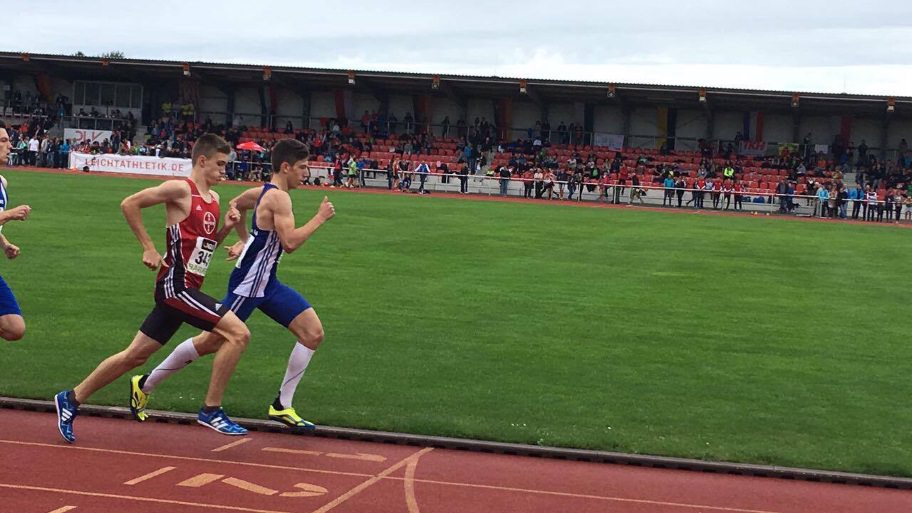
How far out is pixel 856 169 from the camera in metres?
53.3

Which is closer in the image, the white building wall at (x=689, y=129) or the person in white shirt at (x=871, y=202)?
the person in white shirt at (x=871, y=202)

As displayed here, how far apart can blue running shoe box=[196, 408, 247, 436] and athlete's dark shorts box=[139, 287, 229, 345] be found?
0.59 metres

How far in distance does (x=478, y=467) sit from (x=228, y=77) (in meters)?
54.7

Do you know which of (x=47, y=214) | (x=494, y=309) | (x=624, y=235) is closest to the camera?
(x=494, y=309)

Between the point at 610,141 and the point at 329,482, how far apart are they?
52.6 m

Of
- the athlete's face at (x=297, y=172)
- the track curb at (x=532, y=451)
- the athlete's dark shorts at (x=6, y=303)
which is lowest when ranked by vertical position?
the track curb at (x=532, y=451)

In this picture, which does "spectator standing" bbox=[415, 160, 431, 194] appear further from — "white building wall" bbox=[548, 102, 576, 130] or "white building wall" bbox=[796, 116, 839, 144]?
"white building wall" bbox=[796, 116, 839, 144]

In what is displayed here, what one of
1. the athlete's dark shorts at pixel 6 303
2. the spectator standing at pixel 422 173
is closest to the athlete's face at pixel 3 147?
the athlete's dark shorts at pixel 6 303

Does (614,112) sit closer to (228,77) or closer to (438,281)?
(228,77)

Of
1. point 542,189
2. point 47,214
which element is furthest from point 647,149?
point 47,214

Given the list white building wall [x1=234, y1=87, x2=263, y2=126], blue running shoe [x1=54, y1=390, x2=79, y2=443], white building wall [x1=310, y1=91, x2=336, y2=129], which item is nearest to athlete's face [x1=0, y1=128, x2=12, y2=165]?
blue running shoe [x1=54, y1=390, x2=79, y2=443]

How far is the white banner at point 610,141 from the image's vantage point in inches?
2295

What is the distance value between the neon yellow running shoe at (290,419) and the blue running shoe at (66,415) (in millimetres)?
1358

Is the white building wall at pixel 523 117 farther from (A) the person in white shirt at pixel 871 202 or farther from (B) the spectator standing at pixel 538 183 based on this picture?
(A) the person in white shirt at pixel 871 202
